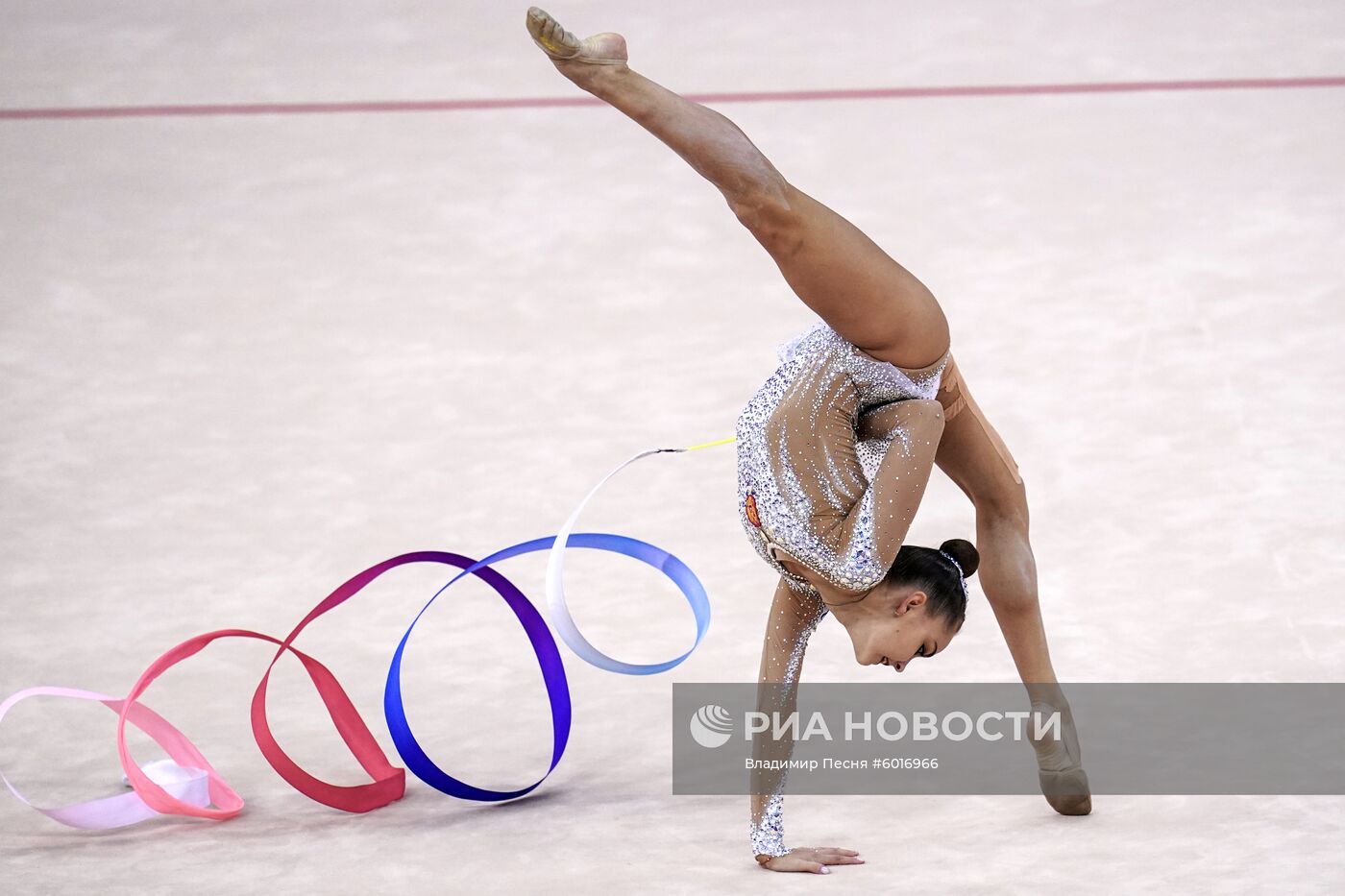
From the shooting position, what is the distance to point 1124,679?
3.75 meters

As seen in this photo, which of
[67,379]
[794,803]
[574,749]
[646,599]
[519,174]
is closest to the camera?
[794,803]

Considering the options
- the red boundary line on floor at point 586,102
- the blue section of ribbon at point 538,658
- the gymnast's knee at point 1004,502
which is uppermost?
the red boundary line on floor at point 586,102

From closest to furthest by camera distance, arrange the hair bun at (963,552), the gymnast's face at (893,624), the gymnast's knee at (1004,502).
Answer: the gymnast's face at (893,624), the hair bun at (963,552), the gymnast's knee at (1004,502)

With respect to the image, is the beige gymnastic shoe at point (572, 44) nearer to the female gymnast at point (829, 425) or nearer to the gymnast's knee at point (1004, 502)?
the female gymnast at point (829, 425)

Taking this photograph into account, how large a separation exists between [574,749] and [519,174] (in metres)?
3.36

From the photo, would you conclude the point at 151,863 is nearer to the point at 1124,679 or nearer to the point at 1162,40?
the point at 1124,679

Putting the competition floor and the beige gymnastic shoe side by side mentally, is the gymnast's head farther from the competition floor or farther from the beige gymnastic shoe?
the beige gymnastic shoe

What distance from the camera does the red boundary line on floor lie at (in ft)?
22.9

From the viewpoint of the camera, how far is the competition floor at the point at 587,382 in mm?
3295

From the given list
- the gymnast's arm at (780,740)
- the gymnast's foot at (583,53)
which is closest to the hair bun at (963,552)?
the gymnast's arm at (780,740)

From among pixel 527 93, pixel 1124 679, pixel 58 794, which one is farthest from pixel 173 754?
pixel 527 93

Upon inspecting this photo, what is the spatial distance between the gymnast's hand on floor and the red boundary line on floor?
4420 millimetres

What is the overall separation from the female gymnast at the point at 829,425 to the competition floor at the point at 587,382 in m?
0.42

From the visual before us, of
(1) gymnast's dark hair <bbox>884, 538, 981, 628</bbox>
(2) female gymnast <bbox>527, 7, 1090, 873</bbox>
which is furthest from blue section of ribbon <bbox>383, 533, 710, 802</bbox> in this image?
(1) gymnast's dark hair <bbox>884, 538, 981, 628</bbox>
